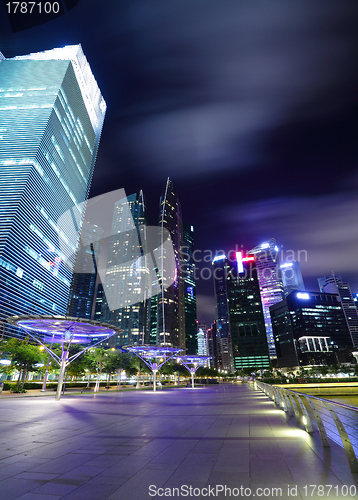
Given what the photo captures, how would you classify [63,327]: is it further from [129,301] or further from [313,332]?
[129,301]

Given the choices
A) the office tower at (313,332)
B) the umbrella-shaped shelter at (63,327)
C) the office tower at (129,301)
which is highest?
the office tower at (129,301)

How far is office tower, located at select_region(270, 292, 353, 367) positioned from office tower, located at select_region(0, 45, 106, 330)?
5245 inches

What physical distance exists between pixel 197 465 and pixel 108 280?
652 feet

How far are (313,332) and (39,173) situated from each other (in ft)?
527

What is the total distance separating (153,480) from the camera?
4363 millimetres

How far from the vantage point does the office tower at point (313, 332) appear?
5817 inches

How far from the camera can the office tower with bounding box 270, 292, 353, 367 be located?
14775 centimetres

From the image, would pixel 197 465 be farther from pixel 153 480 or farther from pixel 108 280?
pixel 108 280

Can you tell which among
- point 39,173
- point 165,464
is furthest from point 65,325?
point 39,173

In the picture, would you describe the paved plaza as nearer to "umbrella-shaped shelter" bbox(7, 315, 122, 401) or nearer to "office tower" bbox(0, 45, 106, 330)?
"umbrella-shaped shelter" bbox(7, 315, 122, 401)

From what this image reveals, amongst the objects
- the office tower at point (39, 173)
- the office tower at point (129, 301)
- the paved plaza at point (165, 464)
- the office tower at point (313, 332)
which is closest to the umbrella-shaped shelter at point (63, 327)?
the paved plaza at point (165, 464)

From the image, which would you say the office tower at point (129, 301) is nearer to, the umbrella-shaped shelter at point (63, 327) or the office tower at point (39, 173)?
the office tower at point (39, 173)

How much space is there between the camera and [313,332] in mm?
153875

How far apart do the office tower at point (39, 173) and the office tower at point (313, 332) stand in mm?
133228
